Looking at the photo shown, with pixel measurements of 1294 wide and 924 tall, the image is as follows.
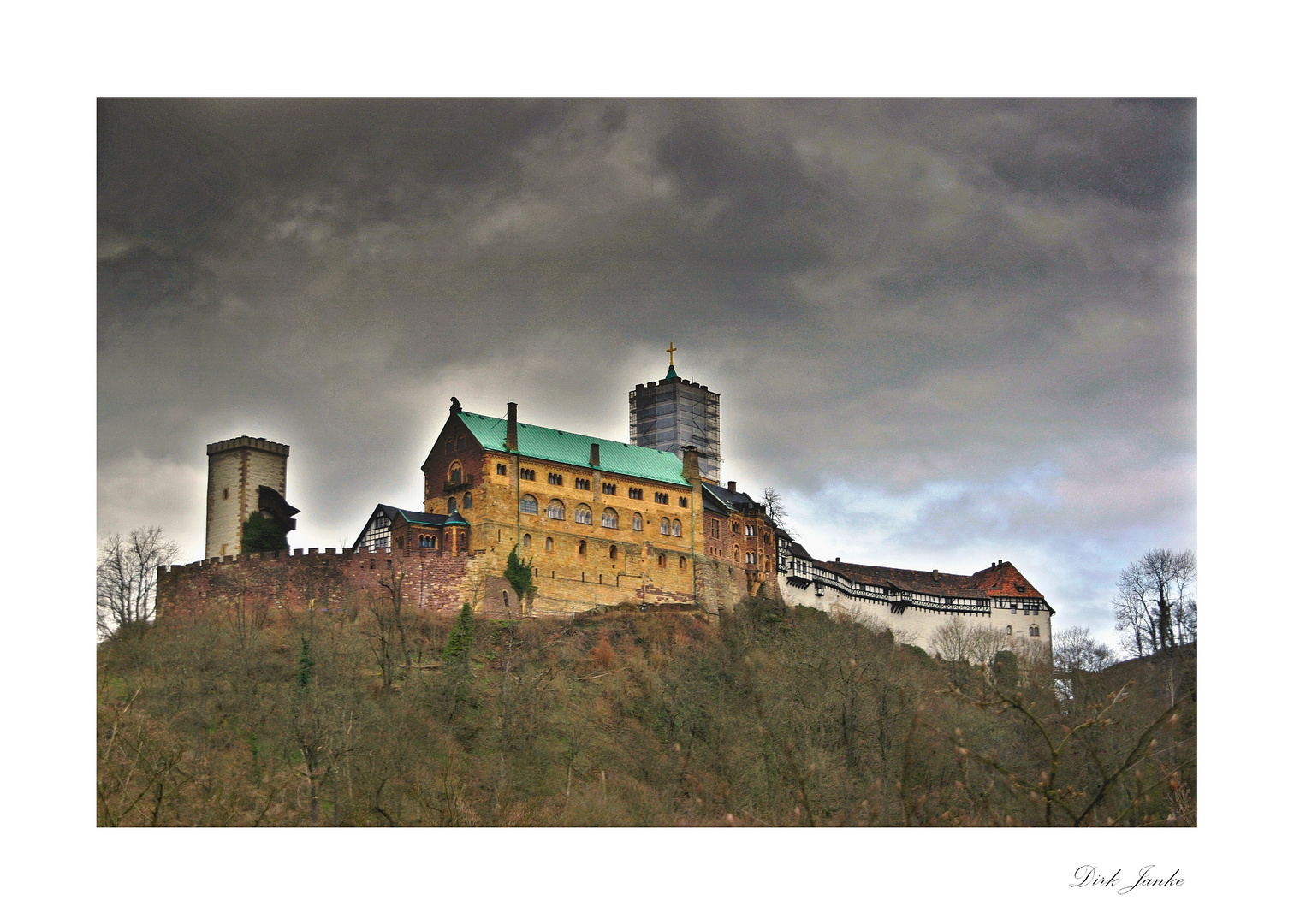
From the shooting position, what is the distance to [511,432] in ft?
138

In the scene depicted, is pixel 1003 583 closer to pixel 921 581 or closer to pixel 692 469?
pixel 921 581

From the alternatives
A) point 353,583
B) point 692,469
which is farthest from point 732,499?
point 353,583

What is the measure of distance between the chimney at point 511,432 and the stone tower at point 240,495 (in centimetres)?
673

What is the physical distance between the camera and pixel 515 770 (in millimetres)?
29109

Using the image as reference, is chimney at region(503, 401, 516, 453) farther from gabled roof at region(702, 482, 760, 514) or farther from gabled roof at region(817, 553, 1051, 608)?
gabled roof at region(817, 553, 1051, 608)

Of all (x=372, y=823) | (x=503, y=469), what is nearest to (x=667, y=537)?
(x=503, y=469)

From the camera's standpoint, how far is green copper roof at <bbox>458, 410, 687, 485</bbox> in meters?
41.8

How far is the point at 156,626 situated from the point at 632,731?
1281 centimetres

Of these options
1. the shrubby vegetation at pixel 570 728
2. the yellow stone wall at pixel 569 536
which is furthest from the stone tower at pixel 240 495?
the yellow stone wall at pixel 569 536

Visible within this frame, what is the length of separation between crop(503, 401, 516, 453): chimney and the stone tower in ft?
22.1

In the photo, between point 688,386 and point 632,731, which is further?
point 688,386

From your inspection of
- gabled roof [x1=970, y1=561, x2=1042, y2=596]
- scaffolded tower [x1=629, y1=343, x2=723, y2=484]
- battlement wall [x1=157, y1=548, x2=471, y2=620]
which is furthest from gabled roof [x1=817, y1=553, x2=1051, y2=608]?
battlement wall [x1=157, y1=548, x2=471, y2=620]

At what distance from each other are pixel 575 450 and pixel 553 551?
383 cm
